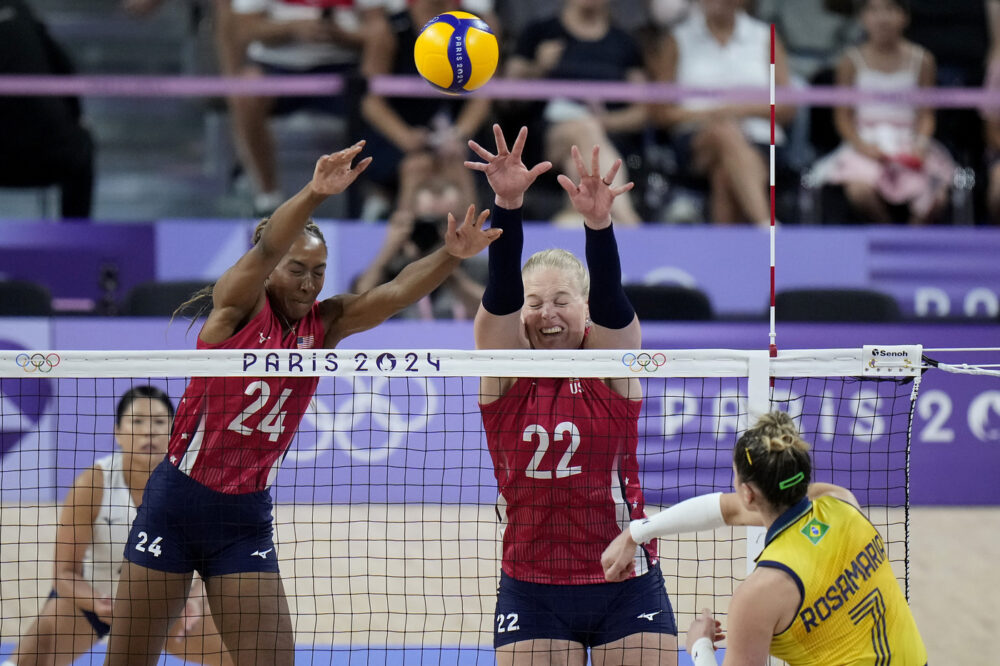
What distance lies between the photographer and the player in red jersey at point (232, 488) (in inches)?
163

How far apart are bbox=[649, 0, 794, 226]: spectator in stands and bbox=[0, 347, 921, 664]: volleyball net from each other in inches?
78.5

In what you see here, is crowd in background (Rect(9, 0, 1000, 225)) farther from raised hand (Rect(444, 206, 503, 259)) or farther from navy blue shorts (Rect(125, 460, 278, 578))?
navy blue shorts (Rect(125, 460, 278, 578))

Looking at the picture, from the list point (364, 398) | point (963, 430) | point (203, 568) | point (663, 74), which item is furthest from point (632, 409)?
point (663, 74)

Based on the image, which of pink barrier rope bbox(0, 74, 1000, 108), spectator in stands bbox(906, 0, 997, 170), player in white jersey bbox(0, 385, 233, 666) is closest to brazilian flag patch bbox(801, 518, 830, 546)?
player in white jersey bbox(0, 385, 233, 666)

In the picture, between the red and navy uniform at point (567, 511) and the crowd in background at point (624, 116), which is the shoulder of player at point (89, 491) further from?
the crowd in background at point (624, 116)

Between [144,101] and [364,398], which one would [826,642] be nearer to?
→ [364,398]

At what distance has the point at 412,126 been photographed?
942cm

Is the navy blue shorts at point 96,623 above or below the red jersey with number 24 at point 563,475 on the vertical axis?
below

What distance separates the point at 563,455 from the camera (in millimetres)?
3965

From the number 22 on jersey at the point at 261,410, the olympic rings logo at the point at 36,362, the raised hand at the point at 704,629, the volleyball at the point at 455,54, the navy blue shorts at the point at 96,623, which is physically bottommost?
the navy blue shorts at the point at 96,623

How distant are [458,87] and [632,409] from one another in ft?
5.63

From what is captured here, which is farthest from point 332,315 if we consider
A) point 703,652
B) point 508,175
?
point 703,652

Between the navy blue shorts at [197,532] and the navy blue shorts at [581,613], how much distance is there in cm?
96

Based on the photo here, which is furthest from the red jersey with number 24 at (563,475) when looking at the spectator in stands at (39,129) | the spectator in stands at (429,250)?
the spectator in stands at (39,129)
